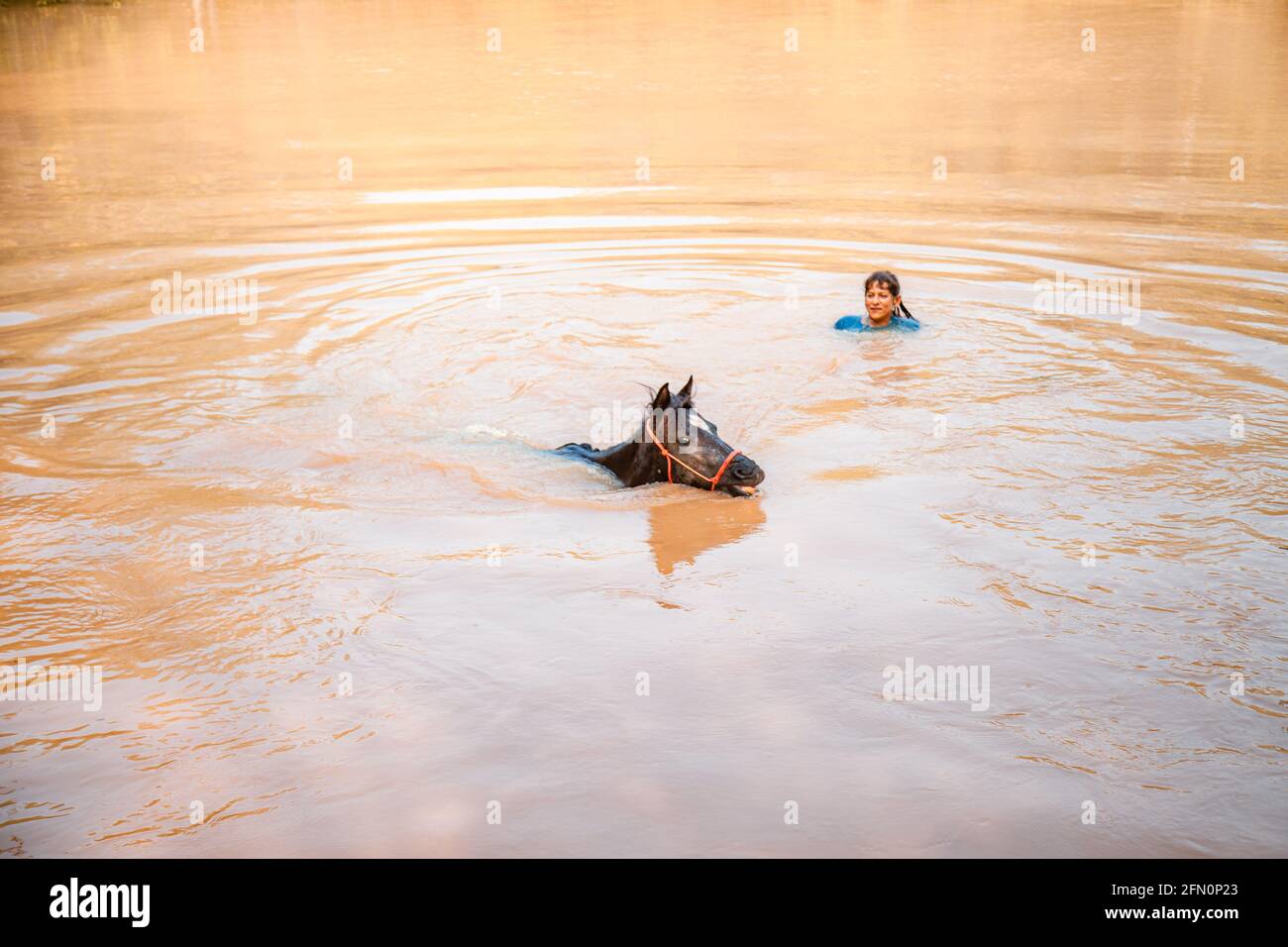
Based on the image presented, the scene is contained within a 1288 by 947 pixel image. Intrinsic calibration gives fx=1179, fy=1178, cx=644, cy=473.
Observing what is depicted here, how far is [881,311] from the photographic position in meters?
12.6

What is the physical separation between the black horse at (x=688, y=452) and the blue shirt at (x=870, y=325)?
16.4 feet

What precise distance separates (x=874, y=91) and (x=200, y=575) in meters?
24.7

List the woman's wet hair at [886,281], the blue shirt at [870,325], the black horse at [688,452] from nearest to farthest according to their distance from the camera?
the black horse at [688,452] → the woman's wet hair at [886,281] → the blue shirt at [870,325]

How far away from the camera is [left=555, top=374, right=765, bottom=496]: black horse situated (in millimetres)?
8180

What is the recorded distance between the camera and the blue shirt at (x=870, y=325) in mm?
12914

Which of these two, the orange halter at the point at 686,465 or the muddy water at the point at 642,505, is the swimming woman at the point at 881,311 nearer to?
the muddy water at the point at 642,505

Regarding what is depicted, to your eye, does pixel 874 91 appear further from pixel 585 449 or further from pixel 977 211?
pixel 585 449

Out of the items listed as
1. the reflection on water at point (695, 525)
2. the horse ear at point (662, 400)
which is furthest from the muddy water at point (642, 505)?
the horse ear at point (662, 400)

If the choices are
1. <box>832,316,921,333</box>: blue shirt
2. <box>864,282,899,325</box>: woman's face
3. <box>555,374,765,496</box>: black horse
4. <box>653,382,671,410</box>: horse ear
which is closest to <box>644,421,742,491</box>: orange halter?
<box>555,374,765,496</box>: black horse

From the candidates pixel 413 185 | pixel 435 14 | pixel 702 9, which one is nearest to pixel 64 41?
pixel 435 14

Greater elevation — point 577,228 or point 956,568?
point 577,228

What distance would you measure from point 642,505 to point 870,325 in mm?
5218
